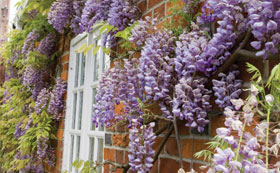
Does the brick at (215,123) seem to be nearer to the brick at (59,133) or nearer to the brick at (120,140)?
the brick at (120,140)

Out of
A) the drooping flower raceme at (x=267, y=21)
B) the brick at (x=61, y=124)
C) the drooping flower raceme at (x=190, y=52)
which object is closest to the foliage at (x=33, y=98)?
the brick at (x=61, y=124)

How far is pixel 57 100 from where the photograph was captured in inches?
146

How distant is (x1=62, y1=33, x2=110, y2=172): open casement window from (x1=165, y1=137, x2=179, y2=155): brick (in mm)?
1129

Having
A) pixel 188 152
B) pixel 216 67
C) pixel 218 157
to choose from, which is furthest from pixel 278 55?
pixel 188 152

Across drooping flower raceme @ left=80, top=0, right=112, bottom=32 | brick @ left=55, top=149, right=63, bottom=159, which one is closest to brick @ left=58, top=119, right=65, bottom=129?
brick @ left=55, top=149, right=63, bottom=159

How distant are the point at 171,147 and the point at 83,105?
1699mm

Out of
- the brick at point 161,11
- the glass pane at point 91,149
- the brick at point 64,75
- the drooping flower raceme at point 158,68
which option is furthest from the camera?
the brick at point 64,75

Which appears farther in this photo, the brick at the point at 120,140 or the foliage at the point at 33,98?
the foliage at the point at 33,98

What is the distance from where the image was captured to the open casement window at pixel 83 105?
2902mm

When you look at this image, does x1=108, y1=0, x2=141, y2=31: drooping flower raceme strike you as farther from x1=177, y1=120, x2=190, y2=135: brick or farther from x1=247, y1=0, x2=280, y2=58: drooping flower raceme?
x1=247, y1=0, x2=280, y2=58: drooping flower raceme

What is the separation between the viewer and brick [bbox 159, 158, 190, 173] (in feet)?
5.01

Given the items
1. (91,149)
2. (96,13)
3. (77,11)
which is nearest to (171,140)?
(96,13)

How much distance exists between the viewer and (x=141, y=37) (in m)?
1.67

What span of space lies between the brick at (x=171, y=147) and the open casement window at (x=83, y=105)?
1129 mm
